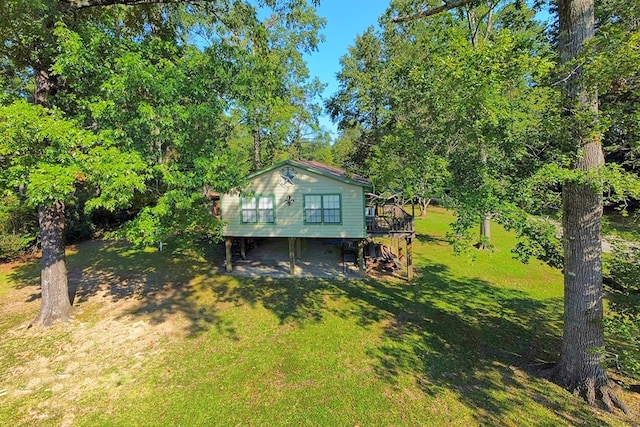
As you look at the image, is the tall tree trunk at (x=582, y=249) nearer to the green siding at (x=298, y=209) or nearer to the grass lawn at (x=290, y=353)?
the grass lawn at (x=290, y=353)

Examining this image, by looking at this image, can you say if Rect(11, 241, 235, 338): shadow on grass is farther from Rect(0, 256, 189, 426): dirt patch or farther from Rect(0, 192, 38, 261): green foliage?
Rect(0, 192, 38, 261): green foliage

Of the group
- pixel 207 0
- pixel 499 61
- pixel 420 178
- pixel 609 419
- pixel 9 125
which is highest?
pixel 207 0

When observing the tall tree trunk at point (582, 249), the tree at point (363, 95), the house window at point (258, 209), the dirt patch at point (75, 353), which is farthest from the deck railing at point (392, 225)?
the dirt patch at point (75, 353)

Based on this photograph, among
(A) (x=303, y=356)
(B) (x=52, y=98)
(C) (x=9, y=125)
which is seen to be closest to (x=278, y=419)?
(A) (x=303, y=356)

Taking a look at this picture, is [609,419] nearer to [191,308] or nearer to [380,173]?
[380,173]

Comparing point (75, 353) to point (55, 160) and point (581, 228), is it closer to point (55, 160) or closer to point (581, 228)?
point (55, 160)

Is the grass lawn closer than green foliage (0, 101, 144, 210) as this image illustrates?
Yes

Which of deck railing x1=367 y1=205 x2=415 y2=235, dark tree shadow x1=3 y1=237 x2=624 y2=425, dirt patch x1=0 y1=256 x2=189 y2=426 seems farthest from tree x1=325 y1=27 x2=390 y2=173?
dirt patch x1=0 y1=256 x2=189 y2=426
